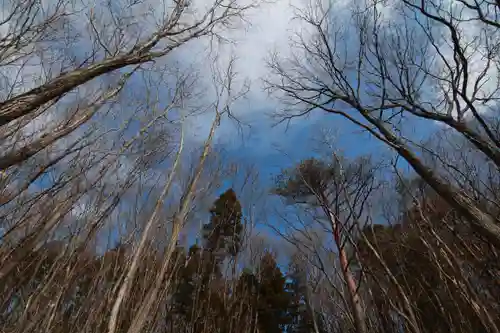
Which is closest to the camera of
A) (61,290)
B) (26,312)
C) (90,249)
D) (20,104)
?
(20,104)

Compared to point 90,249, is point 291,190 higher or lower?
higher

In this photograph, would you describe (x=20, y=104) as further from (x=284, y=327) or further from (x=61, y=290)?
(x=284, y=327)

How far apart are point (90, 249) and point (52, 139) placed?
2613mm

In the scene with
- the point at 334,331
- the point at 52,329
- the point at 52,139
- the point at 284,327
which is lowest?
the point at 52,329

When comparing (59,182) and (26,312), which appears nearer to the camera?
(26,312)

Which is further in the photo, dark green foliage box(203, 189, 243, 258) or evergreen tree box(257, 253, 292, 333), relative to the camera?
evergreen tree box(257, 253, 292, 333)

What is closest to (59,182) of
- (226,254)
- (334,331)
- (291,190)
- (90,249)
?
(90,249)

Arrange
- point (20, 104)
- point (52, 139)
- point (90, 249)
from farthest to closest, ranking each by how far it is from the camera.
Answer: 1. point (90, 249)
2. point (52, 139)
3. point (20, 104)

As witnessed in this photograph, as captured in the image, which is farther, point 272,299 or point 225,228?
point 225,228

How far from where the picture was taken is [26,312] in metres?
3.50

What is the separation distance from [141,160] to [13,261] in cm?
278

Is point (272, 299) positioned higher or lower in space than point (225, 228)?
lower

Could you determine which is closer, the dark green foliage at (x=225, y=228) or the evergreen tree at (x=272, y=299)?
the dark green foliage at (x=225, y=228)

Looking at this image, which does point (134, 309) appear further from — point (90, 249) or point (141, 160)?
point (141, 160)
